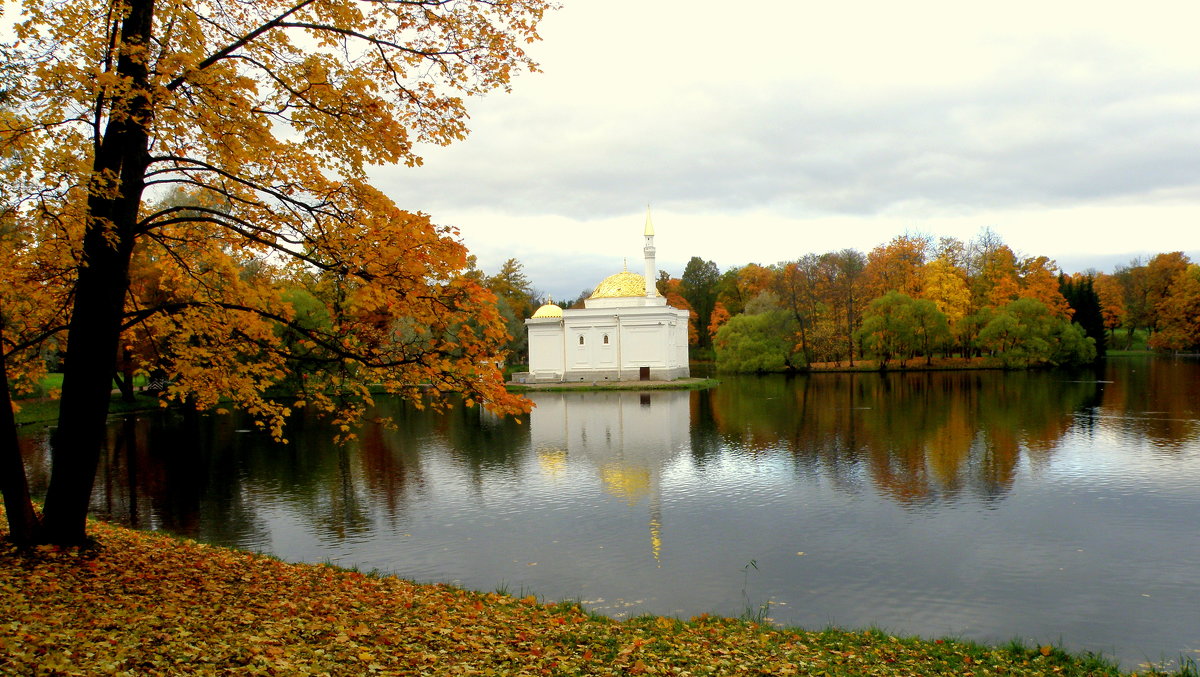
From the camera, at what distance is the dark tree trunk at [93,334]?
26.4ft

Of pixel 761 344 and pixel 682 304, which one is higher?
pixel 682 304

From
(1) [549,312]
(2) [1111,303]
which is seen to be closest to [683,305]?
(1) [549,312]

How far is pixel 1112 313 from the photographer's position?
7831 cm

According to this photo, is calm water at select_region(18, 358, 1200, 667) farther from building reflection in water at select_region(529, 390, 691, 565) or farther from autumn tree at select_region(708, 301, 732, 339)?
autumn tree at select_region(708, 301, 732, 339)

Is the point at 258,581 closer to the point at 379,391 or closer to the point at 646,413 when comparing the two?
the point at 646,413

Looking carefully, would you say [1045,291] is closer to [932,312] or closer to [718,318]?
[932,312]

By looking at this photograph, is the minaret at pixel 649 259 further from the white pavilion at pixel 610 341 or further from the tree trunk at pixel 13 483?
the tree trunk at pixel 13 483

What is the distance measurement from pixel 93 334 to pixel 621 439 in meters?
18.3

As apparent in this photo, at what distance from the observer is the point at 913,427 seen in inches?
985

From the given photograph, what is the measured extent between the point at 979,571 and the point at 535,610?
6.08m

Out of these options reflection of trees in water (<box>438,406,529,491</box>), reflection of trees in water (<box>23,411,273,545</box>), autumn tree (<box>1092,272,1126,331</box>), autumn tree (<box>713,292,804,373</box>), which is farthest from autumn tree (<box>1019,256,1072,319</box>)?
reflection of trees in water (<box>23,411,273,545</box>)

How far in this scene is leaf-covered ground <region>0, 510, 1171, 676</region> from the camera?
18.6ft

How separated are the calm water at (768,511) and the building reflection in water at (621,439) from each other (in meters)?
0.15

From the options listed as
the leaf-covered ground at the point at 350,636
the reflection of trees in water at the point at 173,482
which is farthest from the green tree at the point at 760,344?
the leaf-covered ground at the point at 350,636
